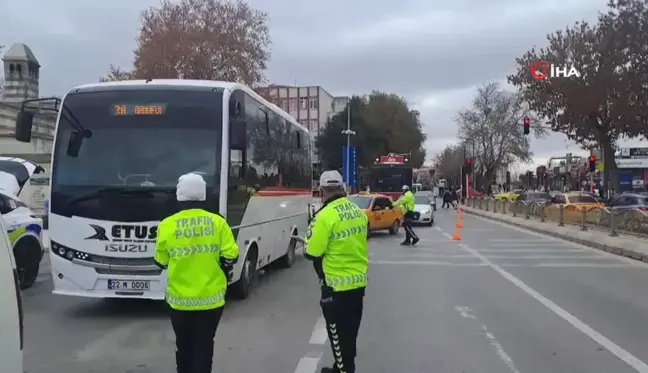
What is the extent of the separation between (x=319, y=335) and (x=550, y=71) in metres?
37.9

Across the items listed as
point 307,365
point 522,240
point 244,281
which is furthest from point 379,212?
point 307,365

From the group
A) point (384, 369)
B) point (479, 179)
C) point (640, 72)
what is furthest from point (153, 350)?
point (479, 179)

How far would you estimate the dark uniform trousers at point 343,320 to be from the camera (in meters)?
5.82

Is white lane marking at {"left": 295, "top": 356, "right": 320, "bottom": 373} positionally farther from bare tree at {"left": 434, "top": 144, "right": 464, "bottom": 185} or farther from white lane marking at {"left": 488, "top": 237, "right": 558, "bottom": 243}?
bare tree at {"left": 434, "top": 144, "right": 464, "bottom": 185}

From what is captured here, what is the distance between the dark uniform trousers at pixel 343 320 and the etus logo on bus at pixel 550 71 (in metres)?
38.8

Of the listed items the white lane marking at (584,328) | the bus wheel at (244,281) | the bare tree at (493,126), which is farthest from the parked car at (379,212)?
the bare tree at (493,126)

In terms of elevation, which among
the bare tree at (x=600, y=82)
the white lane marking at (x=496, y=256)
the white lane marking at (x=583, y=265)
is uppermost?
the bare tree at (x=600, y=82)

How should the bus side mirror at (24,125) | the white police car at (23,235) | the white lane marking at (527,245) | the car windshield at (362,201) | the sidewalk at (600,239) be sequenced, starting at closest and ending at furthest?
1. the bus side mirror at (24,125)
2. the white police car at (23,235)
3. the sidewalk at (600,239)
4. the white lane marking at (527,245)
5. the car windshield at (362,201)

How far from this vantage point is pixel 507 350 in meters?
8.07

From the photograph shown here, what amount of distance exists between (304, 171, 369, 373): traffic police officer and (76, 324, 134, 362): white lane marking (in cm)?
302

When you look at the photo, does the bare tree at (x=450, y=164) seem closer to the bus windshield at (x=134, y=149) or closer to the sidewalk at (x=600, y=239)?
the sidewalk at (x=600, y=239)

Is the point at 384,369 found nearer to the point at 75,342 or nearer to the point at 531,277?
the point at 75,342

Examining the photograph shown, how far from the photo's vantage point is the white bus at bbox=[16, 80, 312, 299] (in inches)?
377

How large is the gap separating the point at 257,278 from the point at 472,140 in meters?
69.0
